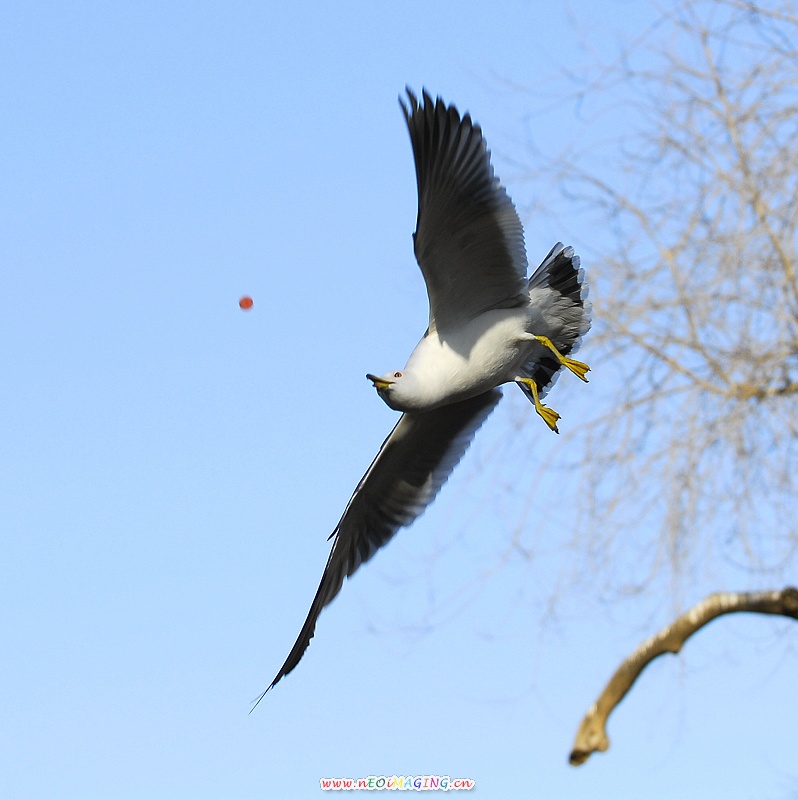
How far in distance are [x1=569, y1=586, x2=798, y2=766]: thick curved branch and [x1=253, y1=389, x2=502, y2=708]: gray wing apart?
208 cm

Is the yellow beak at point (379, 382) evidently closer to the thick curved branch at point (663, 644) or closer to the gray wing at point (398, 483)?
the gray wing at point (398, 483)

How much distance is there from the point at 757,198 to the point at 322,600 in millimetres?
1946

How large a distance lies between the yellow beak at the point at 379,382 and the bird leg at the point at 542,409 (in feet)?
1.72

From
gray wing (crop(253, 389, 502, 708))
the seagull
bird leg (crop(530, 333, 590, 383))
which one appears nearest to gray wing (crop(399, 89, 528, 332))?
the seagull

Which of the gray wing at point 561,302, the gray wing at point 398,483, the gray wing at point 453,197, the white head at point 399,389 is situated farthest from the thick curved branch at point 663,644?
the gray wing at point 398,483

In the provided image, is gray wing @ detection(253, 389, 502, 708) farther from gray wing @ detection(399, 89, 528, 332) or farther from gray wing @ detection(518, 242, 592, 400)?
gray wing @ detection(399, 89, 528, 332)

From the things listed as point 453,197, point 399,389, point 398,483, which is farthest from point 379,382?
point 398,483

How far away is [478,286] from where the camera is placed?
3676mm

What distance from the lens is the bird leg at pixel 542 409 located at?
3848 millimetres

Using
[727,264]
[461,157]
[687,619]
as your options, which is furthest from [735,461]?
[687,619]

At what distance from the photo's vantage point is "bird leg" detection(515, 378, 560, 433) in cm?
385

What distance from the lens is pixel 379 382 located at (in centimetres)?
352

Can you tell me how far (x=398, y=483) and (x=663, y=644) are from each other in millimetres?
2303

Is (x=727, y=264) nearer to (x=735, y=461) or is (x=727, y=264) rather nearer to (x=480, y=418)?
(x=735, y=461)
